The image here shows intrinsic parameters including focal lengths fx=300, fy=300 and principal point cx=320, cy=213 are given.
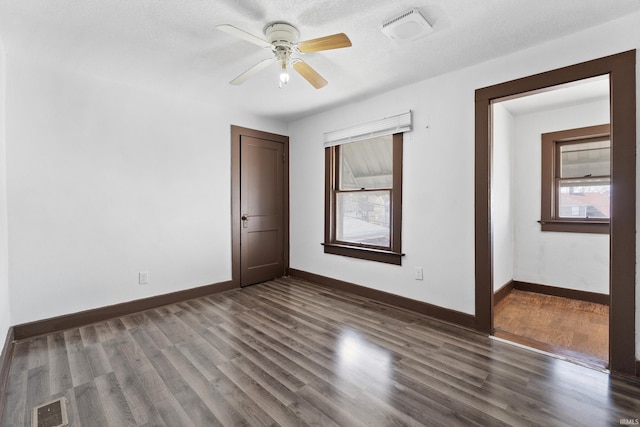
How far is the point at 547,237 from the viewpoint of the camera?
4.10 metres

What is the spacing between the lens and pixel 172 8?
6.59ft

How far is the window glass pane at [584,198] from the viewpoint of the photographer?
3.80m

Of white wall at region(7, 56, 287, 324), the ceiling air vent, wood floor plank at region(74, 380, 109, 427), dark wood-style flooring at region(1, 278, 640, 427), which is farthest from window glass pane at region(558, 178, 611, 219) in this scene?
wood floor plank at region(74, 380, 109, 427)

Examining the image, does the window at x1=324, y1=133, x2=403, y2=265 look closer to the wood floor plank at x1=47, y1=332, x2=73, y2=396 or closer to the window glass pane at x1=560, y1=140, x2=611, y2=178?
→ the window glass pane at x1=560, y1=140, x2=611, y2=178

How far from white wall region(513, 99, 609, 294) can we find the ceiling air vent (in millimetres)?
2899

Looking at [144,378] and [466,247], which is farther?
[466,247]

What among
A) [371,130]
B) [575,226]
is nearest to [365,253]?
[371,130]

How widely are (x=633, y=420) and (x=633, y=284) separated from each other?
88cm

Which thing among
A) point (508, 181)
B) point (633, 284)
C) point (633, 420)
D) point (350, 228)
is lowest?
point (633, 420)

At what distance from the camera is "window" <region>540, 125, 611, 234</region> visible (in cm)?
379

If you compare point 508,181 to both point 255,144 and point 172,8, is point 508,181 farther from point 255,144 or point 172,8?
point 172,8

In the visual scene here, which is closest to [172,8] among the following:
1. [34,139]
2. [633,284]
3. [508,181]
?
[34,139]

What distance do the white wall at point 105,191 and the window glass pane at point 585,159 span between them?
463 cm

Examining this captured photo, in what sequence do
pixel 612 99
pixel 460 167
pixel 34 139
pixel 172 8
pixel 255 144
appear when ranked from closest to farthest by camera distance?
pixel 172 8, pixel 612 99, pixel 34 139, pixel 460 167, pixel 255 144
